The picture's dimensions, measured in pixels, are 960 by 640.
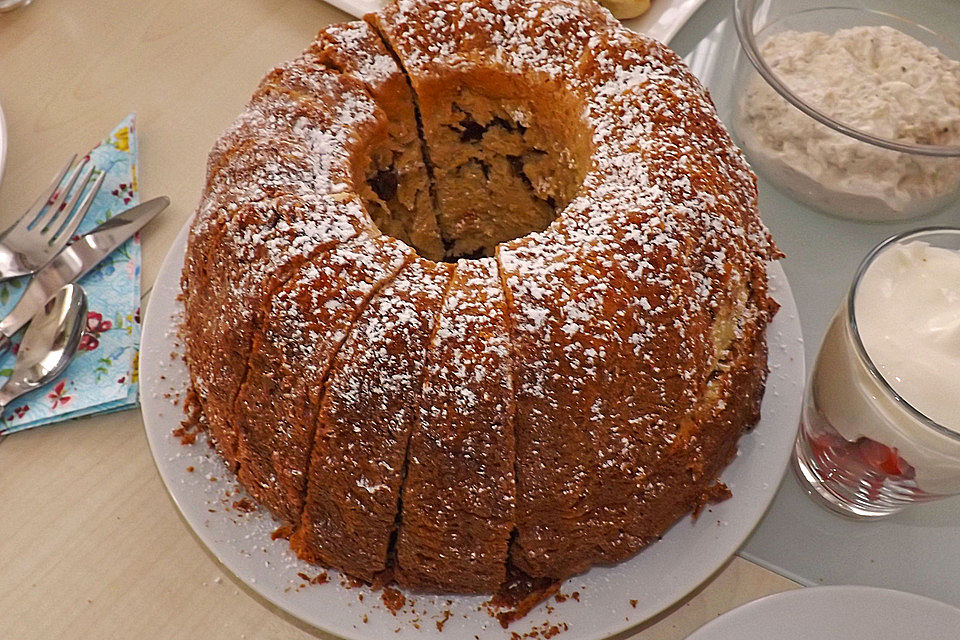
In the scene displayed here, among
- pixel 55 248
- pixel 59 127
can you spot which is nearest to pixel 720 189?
pixel 55 248

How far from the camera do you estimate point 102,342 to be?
49.8 inches

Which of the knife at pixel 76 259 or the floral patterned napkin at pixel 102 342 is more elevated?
the knife at pixel 76 259

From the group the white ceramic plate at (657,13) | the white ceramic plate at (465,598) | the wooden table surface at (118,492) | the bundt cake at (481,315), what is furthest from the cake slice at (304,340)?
the white ceramic plate at (657,13)

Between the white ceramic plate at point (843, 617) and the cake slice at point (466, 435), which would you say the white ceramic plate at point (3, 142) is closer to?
the cake slice at point (466, 435)

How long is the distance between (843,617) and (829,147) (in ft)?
2.30

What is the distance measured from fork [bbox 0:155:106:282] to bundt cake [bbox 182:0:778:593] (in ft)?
1.32

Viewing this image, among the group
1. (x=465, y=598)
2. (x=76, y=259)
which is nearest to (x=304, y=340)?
(x=465, y=598)

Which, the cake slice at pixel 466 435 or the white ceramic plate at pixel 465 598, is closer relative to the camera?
the cake slice at pixel 466 435

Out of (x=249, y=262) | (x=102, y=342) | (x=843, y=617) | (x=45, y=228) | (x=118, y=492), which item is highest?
(x=249, y=262)

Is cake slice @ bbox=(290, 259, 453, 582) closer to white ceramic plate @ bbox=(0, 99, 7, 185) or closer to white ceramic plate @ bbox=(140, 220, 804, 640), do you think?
white ceramic plate @ bbox=(140, 220, 804, 640)

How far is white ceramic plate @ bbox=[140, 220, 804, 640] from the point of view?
0.96 m

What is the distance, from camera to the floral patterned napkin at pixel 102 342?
120 centimetres

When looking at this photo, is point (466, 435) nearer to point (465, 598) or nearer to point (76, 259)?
point (465, 598)

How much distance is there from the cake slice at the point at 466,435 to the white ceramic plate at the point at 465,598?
10 cm
